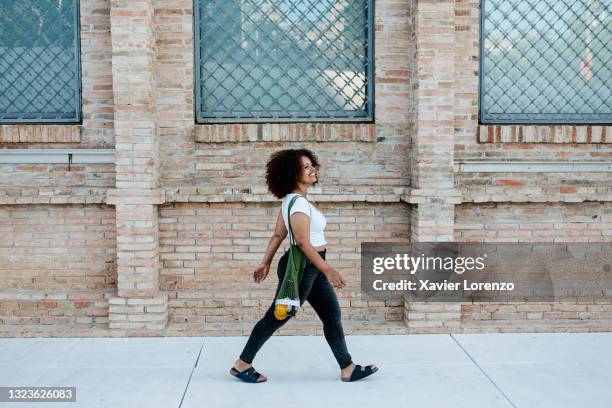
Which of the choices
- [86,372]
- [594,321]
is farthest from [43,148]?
[594,321]

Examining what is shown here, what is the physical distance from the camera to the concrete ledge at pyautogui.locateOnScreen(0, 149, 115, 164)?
634 cm

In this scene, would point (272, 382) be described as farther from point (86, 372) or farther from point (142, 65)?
point (142, 65)

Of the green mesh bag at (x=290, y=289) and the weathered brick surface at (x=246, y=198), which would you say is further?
the weathered brick surface at (x=246, y=198)

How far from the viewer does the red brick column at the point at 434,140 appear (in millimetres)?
6070

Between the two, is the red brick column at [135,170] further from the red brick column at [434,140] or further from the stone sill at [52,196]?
the red brick column at [434,140]

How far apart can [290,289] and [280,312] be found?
0.17 meters

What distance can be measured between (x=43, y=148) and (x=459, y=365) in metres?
4.44

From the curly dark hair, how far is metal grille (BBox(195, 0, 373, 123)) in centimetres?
189

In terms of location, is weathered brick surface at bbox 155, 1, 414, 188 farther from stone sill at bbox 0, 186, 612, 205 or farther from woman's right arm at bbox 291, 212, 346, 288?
woman's right arm at bbox 291, 212, 346, 288

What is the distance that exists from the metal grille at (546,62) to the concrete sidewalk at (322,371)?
2.26 metres

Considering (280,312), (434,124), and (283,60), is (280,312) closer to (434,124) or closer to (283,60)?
(434,124)

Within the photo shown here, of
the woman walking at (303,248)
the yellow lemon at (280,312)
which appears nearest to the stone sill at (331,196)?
the woman walking at (303,248)

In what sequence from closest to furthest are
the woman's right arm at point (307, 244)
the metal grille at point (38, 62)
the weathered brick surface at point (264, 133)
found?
the woman's right arm at point (307, 244), the weathered brick surface at point (264, 133), the metal grille at point (38, 62)

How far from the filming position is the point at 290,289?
4.44 m
